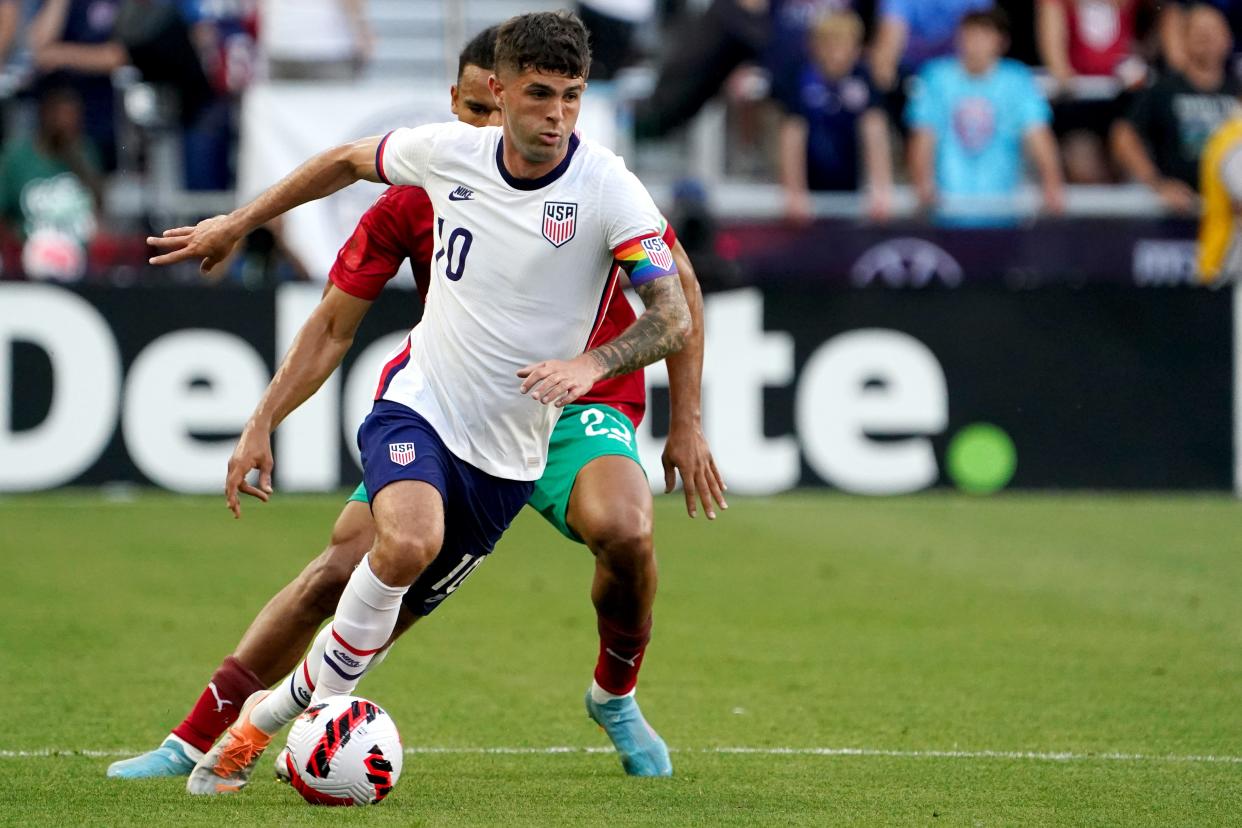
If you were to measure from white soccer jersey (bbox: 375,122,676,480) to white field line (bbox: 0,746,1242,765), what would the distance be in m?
1.10

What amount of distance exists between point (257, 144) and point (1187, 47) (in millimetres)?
7401

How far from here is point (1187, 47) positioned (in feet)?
53.1

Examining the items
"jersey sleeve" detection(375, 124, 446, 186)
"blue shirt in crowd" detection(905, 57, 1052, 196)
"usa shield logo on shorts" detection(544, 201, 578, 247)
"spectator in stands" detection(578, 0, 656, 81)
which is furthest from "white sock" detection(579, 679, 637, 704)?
"spectator in stands" detection(578, 0, 656, 81)

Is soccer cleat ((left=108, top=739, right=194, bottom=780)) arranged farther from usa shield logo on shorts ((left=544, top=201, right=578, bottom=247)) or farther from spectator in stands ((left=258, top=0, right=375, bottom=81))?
spectator in stands ((left=258, top=0, right=375, bottom=81))

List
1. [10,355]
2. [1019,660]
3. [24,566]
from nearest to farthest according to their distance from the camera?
1. [1019,660]
2. [24,566]
3. [10,355]

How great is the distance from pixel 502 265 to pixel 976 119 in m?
10.9

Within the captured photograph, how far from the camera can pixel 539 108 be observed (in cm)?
577

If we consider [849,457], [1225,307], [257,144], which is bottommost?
[849,457]

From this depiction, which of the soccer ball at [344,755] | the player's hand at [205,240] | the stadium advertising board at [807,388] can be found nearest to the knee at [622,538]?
the soccer ball at [344,755]

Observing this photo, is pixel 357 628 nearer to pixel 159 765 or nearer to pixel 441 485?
pixel 441 485

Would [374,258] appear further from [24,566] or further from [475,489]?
[24,566]

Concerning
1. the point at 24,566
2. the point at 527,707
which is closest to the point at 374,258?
the point at 527,707

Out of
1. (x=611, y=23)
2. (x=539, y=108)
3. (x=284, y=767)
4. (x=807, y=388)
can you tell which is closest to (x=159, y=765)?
(x=284, y=767)

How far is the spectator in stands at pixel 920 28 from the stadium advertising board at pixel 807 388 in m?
3.17
